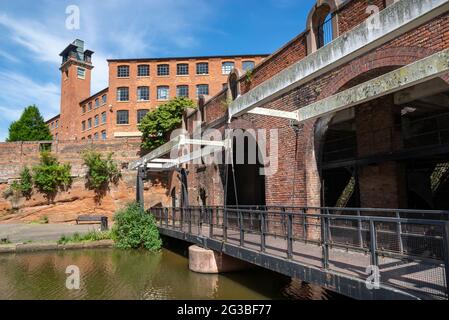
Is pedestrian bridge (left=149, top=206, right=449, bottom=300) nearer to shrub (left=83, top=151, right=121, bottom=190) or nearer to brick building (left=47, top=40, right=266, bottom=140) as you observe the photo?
shrub (left=83, top=151, right=121, bottom=190)

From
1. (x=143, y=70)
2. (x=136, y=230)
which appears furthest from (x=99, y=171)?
(x=143, y=70)

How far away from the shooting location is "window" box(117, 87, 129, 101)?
3441cm

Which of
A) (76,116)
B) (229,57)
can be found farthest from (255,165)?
(76,116)

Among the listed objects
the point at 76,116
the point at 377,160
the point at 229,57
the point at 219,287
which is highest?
the point at 229,57

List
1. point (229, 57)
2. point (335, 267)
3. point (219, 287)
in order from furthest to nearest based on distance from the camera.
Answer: point (229, 57), point (219, 287), point (335, 267)

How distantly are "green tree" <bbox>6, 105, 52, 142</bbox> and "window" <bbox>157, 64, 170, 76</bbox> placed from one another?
15.6 meters

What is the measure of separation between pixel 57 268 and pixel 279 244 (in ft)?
22.8

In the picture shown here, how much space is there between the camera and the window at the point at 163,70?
113 feet

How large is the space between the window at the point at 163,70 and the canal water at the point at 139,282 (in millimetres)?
25338

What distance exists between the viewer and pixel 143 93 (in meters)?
34.3

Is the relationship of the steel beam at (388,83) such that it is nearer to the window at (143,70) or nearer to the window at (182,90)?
the window at (182,90)

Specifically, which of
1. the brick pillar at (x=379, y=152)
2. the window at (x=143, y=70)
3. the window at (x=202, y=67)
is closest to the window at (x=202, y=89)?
the window at (x=202, y=67)

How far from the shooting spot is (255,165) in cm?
1734

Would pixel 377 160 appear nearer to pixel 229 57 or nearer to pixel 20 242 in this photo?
Answer: pixel 20 242
